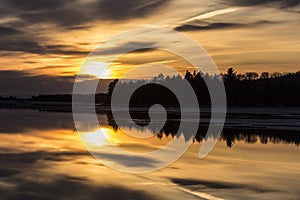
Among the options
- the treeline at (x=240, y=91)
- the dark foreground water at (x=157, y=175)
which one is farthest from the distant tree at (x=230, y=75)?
the dark foreground water at (x=157, y=175)

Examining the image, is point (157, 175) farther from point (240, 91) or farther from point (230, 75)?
point (230, 75)

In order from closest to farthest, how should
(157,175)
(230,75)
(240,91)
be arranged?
(157,175) → (240,91) → (230,75)

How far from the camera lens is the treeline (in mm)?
97875

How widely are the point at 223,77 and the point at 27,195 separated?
130174mm

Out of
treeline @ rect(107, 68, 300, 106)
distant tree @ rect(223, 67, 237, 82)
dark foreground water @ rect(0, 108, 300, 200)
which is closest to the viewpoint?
dark foreground water @ rect(0, 108, 300, 200)

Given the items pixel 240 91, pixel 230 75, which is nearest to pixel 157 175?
pixel 240 91

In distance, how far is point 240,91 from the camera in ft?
358

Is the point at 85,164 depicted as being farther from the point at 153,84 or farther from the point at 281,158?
the point at 153,84

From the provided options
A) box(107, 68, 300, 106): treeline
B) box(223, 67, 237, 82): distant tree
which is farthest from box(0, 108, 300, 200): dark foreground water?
box(223, 67, 237, 82): distant tree

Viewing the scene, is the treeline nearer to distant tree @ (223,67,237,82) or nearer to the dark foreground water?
distant tree @ (223,67,237,82)

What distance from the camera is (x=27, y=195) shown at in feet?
30.5

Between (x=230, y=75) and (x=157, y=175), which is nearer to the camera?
(x=157, y=175)

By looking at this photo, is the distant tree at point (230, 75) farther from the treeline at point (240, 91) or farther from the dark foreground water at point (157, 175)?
the dark foreground water at point (157, 175)

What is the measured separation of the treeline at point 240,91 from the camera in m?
97.9
